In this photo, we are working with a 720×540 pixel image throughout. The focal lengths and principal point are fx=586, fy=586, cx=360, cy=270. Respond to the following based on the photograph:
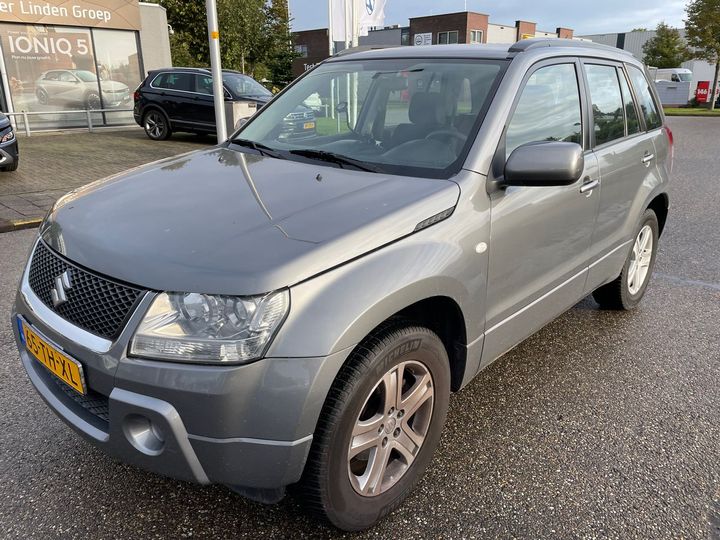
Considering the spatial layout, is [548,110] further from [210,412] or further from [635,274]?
[210,412]

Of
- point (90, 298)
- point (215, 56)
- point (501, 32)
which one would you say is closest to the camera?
point (90, 298)

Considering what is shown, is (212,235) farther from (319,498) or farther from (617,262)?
(617,262)

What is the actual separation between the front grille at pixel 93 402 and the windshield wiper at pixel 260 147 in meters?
1.46

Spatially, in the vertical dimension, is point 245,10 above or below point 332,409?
above

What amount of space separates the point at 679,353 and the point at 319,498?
282 centimetres

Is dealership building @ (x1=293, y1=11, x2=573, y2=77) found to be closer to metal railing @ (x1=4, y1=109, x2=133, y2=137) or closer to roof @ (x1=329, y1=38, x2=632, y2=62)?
metal railing @ (x1=4, y1=109, x2=133, y2=137)

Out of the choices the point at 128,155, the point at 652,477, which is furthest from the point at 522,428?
the point at 128,155

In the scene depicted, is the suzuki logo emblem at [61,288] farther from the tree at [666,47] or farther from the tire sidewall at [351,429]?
the tree at [666,47]

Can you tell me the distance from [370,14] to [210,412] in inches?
457

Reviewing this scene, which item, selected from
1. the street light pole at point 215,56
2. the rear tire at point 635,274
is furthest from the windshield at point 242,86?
the rear tire at point 635,274

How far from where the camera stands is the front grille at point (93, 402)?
6.52 ft

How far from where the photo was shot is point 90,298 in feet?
6.59

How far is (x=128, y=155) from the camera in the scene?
11906 mm

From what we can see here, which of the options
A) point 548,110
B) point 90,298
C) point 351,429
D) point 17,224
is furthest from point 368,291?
point 17,224
